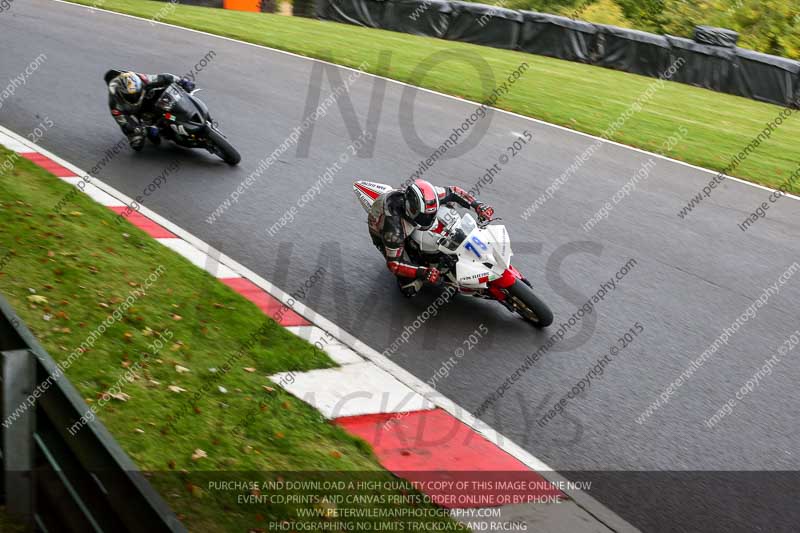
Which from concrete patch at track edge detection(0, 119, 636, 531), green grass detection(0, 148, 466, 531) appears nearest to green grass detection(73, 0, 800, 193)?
concrete patch at track edge detection(0, 119, 636, 531)

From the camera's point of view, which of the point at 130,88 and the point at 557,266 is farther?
the point at 130,88

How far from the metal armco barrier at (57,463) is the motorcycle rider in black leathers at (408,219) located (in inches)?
185

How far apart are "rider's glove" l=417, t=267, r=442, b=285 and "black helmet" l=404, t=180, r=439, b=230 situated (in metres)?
0.46

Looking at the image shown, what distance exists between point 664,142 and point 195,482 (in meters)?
13.8

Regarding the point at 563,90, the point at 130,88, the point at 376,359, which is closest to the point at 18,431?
the point at 376,359

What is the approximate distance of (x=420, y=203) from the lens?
8.26m

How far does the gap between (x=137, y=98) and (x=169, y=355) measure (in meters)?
6.45

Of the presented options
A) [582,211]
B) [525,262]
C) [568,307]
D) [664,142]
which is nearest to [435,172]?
[582,211]

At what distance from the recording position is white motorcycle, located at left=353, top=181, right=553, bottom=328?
8.38m

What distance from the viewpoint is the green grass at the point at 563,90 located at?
17125 mm

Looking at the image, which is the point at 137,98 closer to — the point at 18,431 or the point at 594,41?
the point at 18,431

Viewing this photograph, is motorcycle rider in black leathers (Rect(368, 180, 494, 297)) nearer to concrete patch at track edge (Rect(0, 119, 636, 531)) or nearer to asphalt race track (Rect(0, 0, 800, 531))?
asphalt race track (Rect(0, 0, 800, 531))

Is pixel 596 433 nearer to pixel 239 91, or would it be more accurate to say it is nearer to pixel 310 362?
pixel 310 362

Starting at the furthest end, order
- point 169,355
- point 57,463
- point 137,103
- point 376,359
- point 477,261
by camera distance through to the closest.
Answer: point 137,103 → point 477,261 → point 376,359 → point 169,355 → point 57,463
